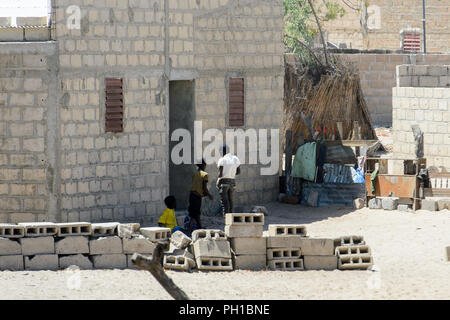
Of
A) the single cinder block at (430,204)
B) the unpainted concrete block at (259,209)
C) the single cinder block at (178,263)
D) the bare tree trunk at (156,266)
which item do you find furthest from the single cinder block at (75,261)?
the single cinder block at (430,204)

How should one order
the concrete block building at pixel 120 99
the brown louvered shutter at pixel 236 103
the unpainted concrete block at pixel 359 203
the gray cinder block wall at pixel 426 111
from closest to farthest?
the concrete block building at pixel 120 99 → the unpainted concrete block at pixel 359 203 → the brown louvered shutter at pixel 236 103 → the gray cinder block wall at pixel 426 111

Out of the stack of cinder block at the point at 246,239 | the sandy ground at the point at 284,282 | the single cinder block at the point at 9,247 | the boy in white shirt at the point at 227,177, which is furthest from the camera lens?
the boy in white shirt at the point at 227,177

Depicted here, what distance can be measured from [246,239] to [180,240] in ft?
2.94

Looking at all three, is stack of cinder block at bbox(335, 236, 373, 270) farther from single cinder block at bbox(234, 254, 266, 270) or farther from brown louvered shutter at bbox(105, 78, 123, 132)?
brown louvered shutter at bbox(105, 78, 123, 132)

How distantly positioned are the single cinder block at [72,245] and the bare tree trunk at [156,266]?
356 centimetres

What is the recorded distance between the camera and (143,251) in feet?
46.0

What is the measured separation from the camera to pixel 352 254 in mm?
14367

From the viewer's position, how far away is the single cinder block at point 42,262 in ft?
45.3

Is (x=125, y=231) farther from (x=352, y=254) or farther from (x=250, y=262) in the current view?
(x=352, y=254)

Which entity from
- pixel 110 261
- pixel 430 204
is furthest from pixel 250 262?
pixel 430 204

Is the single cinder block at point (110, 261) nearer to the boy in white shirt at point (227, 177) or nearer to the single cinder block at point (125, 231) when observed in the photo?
the single cinder block at point (125, 231)

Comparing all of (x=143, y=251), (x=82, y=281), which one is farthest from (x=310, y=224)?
(x=82, y=281)

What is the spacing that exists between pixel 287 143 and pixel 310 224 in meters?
3.21

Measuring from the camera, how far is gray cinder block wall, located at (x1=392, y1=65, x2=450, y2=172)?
21172mm
